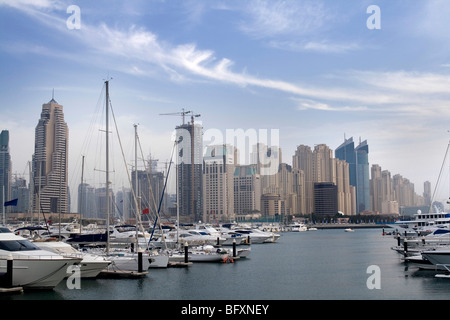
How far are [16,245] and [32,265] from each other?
161cm

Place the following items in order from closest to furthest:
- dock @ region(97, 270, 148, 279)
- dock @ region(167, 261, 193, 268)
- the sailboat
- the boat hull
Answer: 1. the boat hull
2. dock @ region(97, 270, 148, 279)
3. the sailboat
4. dock @ region(167, 261, 193, 268)

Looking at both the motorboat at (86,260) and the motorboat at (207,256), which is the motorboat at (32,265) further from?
A: the motorboat at (207,256)

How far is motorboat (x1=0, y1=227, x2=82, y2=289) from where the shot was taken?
23828 millimetres

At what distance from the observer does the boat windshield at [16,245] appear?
2445cm

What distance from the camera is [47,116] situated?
612 feet

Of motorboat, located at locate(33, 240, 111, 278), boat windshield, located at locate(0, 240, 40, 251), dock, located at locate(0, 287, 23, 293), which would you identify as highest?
boat windshield, located at locate(0, 240, 40, 251)

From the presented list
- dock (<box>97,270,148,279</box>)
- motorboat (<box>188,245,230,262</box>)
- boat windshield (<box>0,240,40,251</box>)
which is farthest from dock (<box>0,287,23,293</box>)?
motorboat (<box>188,245,230,262</box>)

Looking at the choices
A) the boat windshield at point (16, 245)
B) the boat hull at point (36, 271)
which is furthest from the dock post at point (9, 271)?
the boat windshield at point (16, 245)

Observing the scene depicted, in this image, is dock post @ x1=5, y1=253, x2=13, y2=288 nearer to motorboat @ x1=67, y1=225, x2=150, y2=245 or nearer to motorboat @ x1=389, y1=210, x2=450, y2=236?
motorboat @ x1=67, y1=225, x2=150, y2=245

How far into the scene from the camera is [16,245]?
2475 cm

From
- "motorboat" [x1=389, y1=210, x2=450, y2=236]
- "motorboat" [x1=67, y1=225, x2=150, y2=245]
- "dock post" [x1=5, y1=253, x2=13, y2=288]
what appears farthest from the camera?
"motorboat" [x1=389, y1=210, x2=450, y2=236]

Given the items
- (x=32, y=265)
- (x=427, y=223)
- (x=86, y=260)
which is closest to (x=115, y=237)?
(x=86, y=260)

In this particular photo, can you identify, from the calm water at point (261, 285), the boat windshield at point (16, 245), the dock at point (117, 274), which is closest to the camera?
the boat windshield at point (16, 245)
